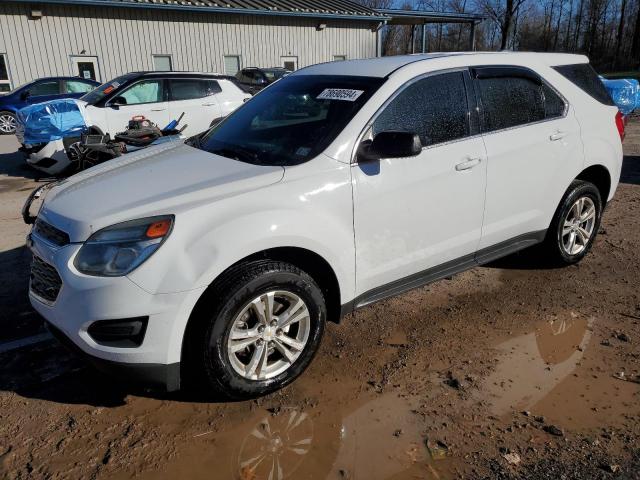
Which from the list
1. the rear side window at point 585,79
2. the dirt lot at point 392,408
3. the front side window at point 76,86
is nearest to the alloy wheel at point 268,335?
the dirt lot at point 392,408

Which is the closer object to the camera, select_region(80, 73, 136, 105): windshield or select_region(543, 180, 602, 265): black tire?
select_region(543, 180, 602, 265): black tire

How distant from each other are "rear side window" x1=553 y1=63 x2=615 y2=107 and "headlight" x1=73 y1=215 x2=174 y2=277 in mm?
3476

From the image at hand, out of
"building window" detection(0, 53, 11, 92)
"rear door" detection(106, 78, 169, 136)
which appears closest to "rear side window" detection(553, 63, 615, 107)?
"rear door" detection(106, 78, 169, 136)

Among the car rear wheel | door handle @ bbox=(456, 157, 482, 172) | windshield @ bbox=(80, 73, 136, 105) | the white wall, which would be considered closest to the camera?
door handle @ bbox=(456, 157, 482, 172)

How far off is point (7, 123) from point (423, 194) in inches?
580

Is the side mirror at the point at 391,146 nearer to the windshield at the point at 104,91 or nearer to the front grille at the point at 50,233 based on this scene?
→ the front grille at the point at 50,233

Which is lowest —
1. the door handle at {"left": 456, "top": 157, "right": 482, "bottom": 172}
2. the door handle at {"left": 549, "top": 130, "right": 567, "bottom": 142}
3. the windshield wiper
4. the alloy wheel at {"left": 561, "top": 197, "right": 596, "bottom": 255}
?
the alloy wheel at {"left": 561, "top": 197, "right": 596, "bottom": 255}

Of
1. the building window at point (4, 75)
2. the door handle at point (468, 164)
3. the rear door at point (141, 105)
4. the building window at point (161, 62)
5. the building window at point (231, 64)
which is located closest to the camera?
the door handle at point (468, 164)

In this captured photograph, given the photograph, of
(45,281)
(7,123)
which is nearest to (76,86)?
(7,123)

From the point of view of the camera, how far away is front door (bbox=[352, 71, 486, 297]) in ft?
10.3

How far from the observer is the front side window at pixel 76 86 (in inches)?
559

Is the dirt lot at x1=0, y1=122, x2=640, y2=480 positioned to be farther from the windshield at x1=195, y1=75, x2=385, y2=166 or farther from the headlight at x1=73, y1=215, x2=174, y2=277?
the windshield at x1=195, y1=75, x2=385, y2=166

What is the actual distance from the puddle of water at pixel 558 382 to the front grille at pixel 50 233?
2.41 m

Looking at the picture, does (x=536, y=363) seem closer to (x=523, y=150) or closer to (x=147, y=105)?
(x=523, y=150)
